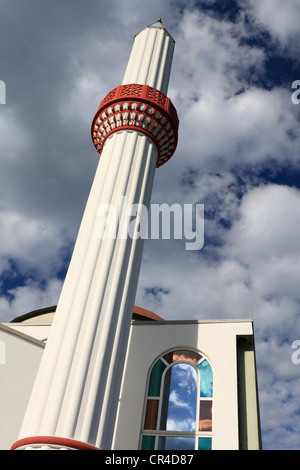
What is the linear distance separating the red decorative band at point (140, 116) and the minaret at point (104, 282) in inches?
0.9

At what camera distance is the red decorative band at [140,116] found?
917cm

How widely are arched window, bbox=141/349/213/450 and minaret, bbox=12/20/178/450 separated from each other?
1985mm

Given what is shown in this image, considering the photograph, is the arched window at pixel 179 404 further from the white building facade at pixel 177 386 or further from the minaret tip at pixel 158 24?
the minaret tip at pixel 158 24

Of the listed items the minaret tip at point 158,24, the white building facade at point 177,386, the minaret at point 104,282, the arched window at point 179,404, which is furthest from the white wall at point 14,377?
the minaret tip at point 158,24

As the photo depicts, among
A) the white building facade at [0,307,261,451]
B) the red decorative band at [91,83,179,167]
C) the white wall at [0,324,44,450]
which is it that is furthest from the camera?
the red decorative band at [91,83,179,167]

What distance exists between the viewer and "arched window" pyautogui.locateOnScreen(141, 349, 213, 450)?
24.4ft

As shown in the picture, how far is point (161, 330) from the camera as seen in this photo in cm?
894

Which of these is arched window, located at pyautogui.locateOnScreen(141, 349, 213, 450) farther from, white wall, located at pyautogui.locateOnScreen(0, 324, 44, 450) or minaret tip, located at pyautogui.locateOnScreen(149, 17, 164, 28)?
minaret tip, located at pyautogui.locateOnScreen(149, 17, 164, 28)

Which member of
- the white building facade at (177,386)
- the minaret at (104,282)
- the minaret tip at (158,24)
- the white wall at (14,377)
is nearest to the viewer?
the minaret at (104,282)

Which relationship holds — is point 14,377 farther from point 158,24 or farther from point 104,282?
point 158,24

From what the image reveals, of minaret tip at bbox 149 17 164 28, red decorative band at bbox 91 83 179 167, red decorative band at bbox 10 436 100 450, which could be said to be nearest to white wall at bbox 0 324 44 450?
red decorative band at bbox 10 436 100 450

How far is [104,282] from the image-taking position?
6.87 metres
